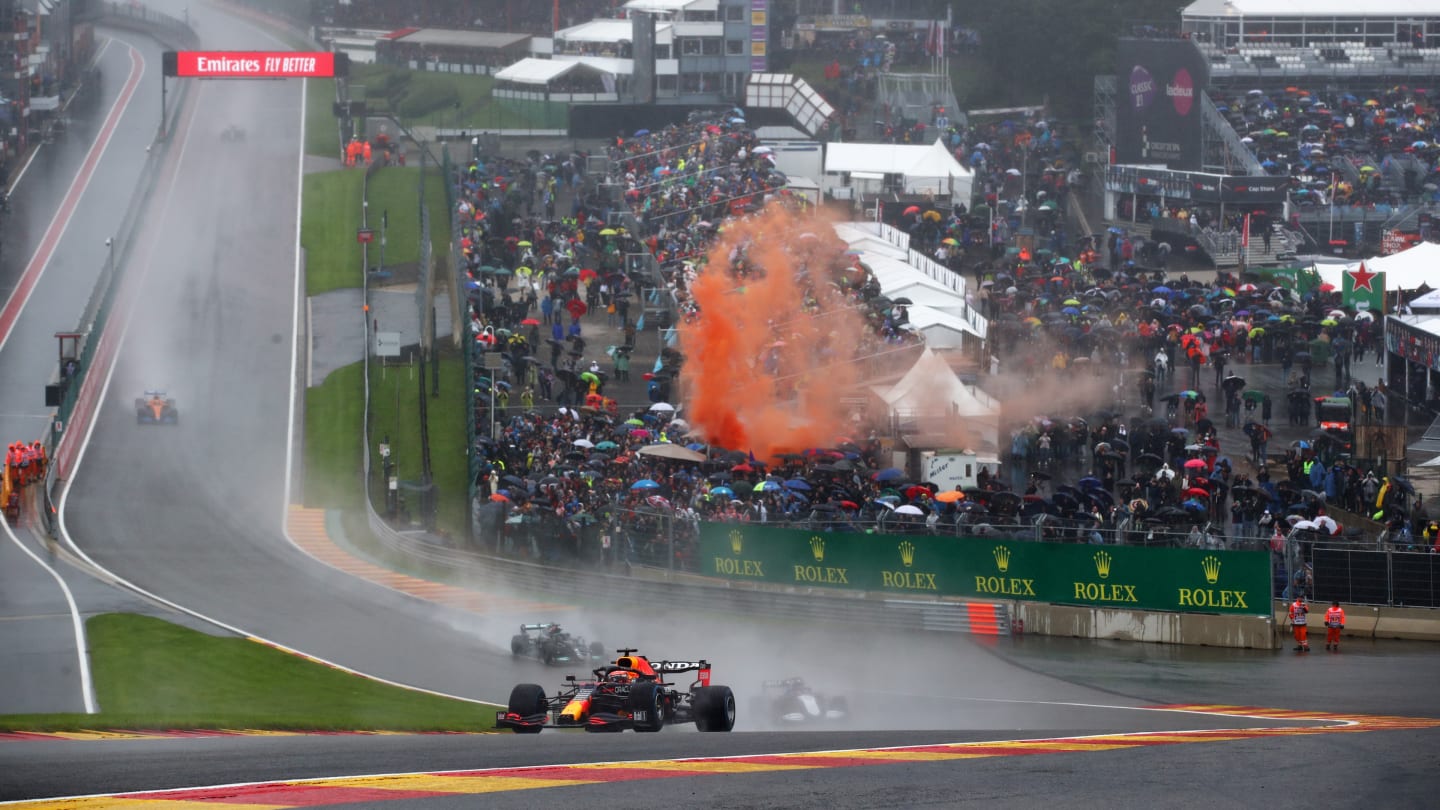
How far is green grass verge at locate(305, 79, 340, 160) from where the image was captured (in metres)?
83.5

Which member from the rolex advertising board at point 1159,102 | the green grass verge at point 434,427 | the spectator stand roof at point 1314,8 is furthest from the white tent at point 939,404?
the spectator stand roof at point 1314,8

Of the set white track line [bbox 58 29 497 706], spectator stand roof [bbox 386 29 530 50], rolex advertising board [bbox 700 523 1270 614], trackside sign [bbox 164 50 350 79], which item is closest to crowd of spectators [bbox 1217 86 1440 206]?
white track line [bbox 58 29 497 706]

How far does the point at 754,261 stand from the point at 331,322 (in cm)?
1697

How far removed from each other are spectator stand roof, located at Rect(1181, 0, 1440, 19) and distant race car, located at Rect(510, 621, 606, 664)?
Result: 63.6 metres

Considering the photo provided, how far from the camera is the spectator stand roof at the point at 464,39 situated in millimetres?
105562

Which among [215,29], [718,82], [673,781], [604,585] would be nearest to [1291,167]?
[718,82]

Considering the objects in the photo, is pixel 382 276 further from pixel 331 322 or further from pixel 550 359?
pixel 550 359

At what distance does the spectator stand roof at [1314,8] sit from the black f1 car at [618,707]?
70827 mm

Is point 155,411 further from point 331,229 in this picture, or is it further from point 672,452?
point 331,229

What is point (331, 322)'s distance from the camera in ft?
201

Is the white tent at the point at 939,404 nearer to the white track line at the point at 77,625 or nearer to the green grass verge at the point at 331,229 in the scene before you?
the white track line at the point at 77,625

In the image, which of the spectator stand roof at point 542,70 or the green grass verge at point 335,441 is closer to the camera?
the green grass verge at point 335,441

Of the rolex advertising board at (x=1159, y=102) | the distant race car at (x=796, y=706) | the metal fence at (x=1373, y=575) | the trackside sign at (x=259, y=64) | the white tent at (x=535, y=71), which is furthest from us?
the white tent at (x=535, y=71)

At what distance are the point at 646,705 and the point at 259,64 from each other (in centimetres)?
7462
